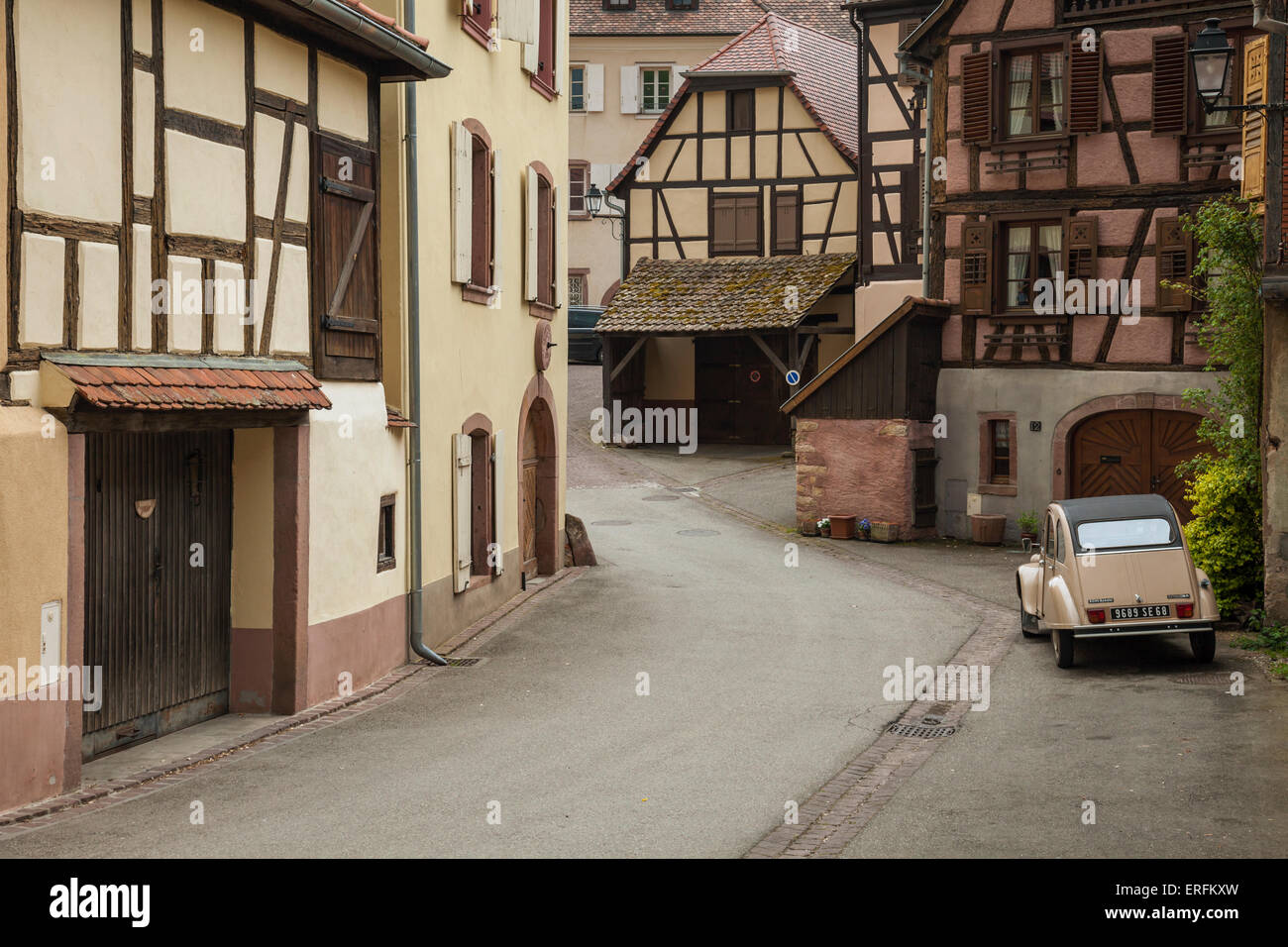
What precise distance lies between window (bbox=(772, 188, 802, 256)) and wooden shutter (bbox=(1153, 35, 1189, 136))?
13.2 m

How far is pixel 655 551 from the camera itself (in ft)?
75.7

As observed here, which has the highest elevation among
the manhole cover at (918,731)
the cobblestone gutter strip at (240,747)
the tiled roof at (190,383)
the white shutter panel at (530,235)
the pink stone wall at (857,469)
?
the white shutter panel at (530,235)

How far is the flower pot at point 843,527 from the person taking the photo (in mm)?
24859

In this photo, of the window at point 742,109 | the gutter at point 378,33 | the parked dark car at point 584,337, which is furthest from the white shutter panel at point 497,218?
the parked dark car at point 584,337

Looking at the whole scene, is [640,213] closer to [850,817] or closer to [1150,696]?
[1150,696]

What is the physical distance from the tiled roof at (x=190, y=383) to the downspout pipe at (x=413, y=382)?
7.62 feet

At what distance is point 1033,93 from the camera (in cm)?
2350

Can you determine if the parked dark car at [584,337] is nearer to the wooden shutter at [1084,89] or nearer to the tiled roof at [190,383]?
the wooden shutter at [1084,89]

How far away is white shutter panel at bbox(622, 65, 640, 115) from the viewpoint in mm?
47812

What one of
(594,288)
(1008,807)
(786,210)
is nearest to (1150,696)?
(1008,807)

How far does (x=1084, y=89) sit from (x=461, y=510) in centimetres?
1270

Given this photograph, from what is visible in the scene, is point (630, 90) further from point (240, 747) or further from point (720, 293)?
point (240, 747)

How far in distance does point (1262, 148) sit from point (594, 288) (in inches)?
1334

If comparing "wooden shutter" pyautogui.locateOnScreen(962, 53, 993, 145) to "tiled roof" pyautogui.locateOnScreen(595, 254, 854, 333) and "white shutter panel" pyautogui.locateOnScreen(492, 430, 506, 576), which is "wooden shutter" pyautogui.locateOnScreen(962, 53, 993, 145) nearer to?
"tiled roof" pyautogui.locateOnScreen(595, 254, 854, 333)
